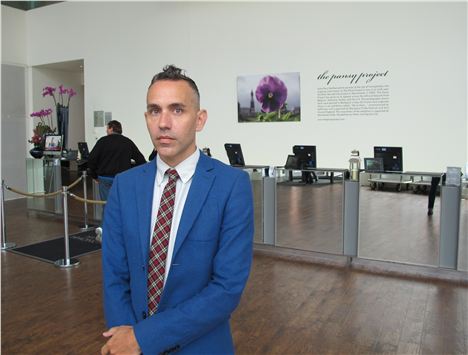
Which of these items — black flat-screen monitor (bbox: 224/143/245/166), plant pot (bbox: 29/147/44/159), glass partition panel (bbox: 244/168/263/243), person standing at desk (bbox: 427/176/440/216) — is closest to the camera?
person standing at desk (bbox: 427/176/440/216)

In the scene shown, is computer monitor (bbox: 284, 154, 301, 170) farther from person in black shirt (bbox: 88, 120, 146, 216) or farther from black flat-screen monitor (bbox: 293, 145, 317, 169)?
person in black shirt (bbox: 88, 120, 146, 216)

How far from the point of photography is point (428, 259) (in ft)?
16.8

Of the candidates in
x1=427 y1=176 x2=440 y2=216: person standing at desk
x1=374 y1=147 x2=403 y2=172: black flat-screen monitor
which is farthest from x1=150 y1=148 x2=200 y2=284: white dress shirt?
x1=374 y1=147 x2=403 y2=172: black flat-screen monitor

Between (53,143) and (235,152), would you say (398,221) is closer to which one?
(235,152)

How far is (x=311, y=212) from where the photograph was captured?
594 cm

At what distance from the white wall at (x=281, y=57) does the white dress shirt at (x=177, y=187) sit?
7.26m

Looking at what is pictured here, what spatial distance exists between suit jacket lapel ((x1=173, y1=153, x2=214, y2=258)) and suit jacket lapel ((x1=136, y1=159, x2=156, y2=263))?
104mm

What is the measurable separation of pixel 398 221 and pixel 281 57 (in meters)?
4.88

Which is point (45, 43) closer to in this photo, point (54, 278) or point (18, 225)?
point (18, 225)

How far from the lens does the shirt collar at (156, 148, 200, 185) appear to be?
1412mm

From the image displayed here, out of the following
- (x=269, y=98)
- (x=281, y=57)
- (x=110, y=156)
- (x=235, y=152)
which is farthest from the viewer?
(x=269, y=98)

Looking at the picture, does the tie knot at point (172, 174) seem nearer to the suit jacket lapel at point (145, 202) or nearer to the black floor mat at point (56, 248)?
the suit jacket lapel at point (145, 202)

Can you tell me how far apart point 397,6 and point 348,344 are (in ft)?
21.4

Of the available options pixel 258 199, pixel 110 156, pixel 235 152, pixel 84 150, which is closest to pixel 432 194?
pixel 258 199
